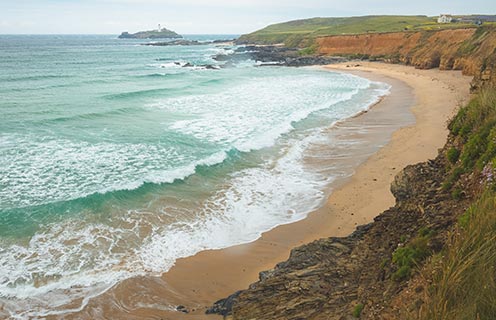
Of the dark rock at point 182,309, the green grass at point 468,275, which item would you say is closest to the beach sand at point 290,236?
the dark rock at point 182,309

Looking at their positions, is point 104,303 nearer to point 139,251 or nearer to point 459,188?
point 139,251

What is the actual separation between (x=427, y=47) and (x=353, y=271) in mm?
51692

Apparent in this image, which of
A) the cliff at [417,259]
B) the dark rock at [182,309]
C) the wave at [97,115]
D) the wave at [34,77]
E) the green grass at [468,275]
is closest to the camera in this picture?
the green grass at [468,275]

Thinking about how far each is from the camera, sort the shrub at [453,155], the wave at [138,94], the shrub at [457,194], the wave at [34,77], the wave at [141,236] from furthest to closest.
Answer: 1. the wave at [34,77]
2. the wave at [138,94]
3. the wave at [141,236]
4. the shrub at [453,155]
5. the shrub at [457,194]

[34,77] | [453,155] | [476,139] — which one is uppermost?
[34,77]

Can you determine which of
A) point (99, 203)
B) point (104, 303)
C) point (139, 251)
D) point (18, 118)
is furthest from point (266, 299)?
point (18, 118)

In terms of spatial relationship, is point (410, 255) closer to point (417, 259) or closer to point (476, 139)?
point (417, 259)

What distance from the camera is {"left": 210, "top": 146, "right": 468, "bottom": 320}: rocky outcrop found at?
5.09 m

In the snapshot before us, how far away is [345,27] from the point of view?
328 ft

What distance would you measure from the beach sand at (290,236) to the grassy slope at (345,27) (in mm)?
48817

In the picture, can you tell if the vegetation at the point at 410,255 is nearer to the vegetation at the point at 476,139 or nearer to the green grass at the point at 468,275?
the green grass at the point at 468,275

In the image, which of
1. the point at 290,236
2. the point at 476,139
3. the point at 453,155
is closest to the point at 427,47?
the point at 290,236

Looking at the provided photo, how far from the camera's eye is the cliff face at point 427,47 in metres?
34.8

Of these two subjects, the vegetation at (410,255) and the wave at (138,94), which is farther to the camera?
the wave at (138,94)
